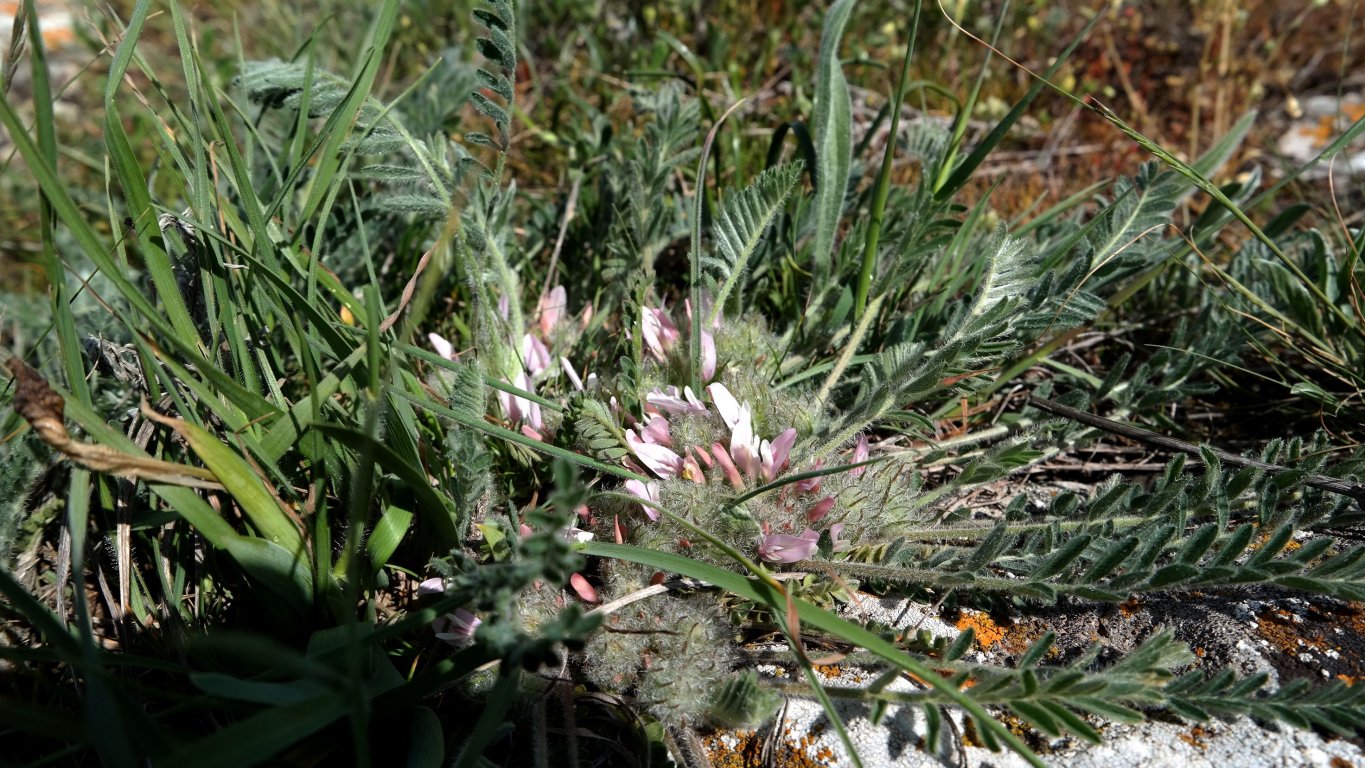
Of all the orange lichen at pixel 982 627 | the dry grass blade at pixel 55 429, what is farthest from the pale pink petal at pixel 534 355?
the orange lichen at pixel 982 627

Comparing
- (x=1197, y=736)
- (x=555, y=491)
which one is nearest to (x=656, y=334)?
(x=555, y=491)

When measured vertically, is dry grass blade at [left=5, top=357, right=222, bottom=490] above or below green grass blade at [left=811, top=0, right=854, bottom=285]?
below

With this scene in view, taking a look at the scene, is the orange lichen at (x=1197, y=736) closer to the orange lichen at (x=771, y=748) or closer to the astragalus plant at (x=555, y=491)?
the astragalus plant at (x=555, y=491)

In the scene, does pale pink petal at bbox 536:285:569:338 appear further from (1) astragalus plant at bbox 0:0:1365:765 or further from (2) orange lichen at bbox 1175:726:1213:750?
(2) orange lichen at bbox 1175:726:1213:750

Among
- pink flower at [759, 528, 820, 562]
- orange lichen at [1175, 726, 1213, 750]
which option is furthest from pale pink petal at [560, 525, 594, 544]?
orange lichen at [1175, 726, 1213, 750]

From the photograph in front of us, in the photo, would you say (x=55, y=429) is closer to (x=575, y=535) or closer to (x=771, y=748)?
(x=575, y=535)

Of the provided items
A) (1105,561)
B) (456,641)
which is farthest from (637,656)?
(1105,561)

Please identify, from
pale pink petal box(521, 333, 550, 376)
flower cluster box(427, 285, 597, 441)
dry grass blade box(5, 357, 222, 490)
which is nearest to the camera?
dry grass blade box(5, 357, 222, 490)
